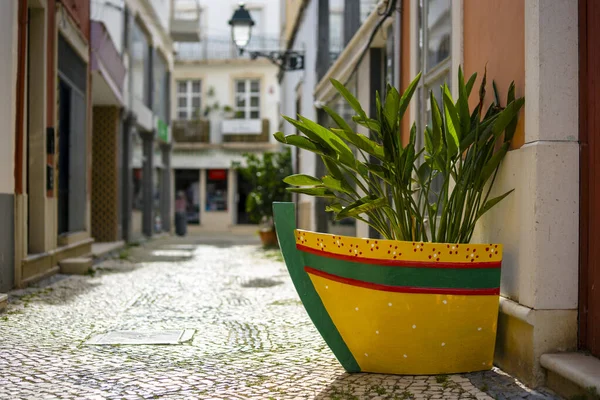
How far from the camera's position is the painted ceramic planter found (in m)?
3.83

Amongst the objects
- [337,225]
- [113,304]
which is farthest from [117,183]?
[113,304]

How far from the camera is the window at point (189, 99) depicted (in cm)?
3167

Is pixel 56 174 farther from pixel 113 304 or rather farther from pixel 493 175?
pixel 493 175

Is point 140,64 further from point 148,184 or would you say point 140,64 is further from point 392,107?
point 392,107

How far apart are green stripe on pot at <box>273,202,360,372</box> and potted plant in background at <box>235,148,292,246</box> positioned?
12.8 metres

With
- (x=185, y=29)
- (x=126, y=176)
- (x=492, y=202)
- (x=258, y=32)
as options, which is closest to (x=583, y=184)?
(x=492, y=202)

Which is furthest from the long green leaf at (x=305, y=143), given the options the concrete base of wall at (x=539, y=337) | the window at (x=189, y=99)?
the window at (x=189, y=99)

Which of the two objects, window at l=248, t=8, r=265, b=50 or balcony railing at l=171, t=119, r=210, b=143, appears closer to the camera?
balcony railing at l=171, t=119, r=210, b=143

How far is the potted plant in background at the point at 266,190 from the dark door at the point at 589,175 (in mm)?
13300

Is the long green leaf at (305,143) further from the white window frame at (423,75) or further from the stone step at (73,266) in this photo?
the stone step at (73,266)

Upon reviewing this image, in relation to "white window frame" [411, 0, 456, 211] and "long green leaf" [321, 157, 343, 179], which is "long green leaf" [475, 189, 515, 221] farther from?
"white window frame" [411, 0, 456, 211]

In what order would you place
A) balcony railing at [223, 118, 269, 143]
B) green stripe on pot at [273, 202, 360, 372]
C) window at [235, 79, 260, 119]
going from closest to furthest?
1. green stripe on pot at [273, 202, 360, 372]
2. balcony railing at [223, 118, 269, 143]
3. window at [235, 79, 260, 119]

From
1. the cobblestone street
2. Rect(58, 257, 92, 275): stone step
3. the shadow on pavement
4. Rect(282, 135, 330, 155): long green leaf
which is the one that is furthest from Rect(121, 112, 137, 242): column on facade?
Rect(282, 135, 330, 155): long green leaf

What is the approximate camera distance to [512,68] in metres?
4.28
